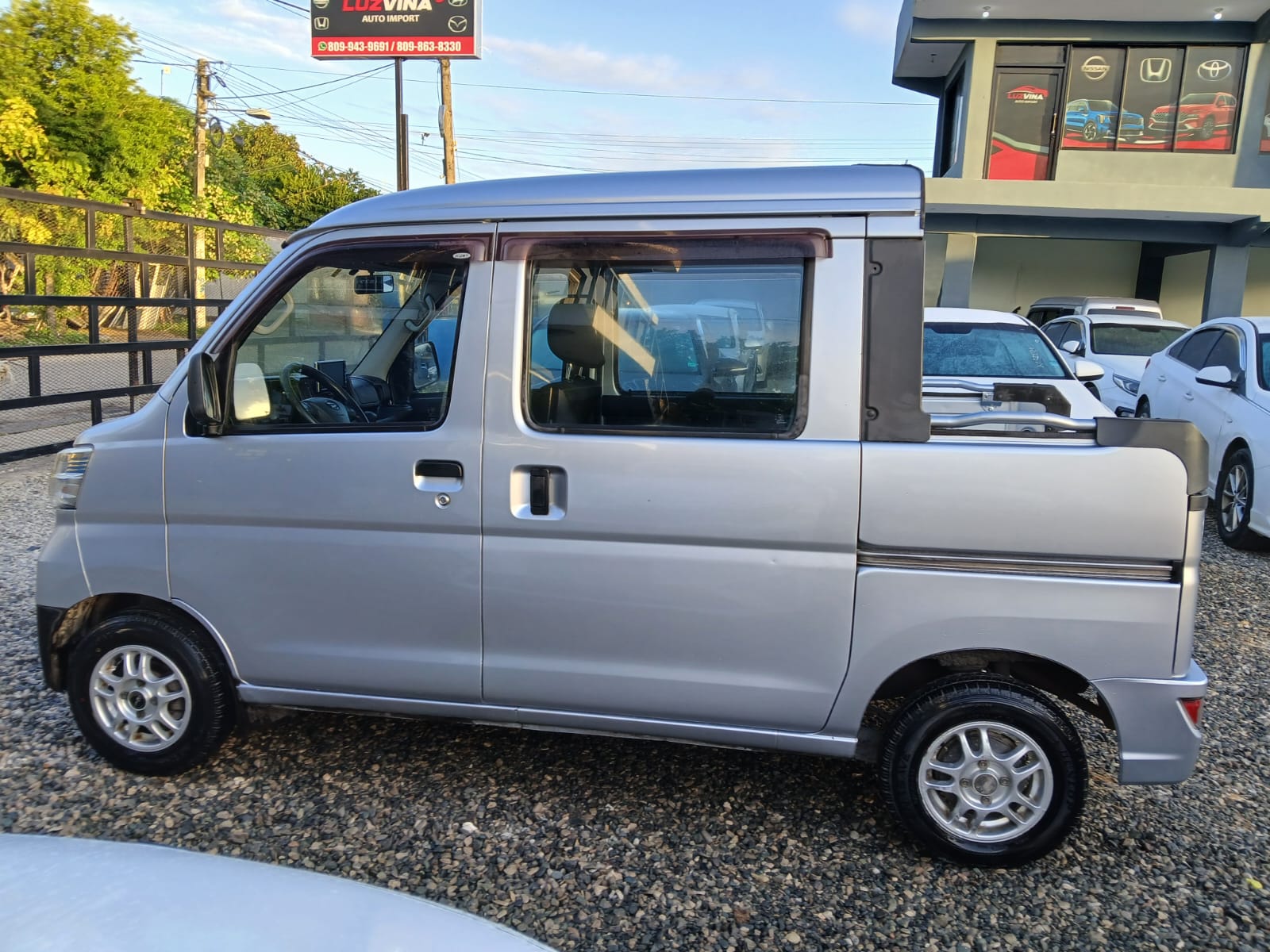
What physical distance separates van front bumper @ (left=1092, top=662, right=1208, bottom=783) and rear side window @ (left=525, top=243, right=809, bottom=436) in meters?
1.29

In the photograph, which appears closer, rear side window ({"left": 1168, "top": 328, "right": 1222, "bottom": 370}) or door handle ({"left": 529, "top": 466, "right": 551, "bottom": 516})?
door handle ({"left": 529, "top": 466, "right": 551, "bottom": 516})

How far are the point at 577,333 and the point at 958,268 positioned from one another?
1692 centimetres

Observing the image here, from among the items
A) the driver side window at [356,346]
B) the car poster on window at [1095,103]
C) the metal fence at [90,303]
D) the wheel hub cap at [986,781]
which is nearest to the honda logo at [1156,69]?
the car poster on window at [1095,103]

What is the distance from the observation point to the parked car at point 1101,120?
18.8 meters

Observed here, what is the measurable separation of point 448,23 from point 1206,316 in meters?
15.9

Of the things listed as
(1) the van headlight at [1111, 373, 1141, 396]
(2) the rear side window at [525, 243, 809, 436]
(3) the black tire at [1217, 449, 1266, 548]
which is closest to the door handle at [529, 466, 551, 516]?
(2) the rear side window at [525, 243, 809, 436]

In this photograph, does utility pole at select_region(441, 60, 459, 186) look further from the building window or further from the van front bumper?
the van front bumper

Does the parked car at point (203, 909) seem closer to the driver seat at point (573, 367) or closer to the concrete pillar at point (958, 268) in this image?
the driver seat at point (573, 367)

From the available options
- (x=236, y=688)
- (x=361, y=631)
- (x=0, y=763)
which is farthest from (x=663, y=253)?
(x=0, y=763)

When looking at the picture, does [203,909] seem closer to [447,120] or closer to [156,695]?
[156,695]

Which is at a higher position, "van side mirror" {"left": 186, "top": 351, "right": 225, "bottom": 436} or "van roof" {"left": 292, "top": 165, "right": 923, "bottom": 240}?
"van roof" {"left": 292, "top": 165, "right": 923, "bottom": 240}

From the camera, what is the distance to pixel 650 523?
9.97 feet

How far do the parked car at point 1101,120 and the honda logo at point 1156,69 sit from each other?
0.68 meters

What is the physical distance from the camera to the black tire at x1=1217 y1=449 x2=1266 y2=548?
702 centimetres
